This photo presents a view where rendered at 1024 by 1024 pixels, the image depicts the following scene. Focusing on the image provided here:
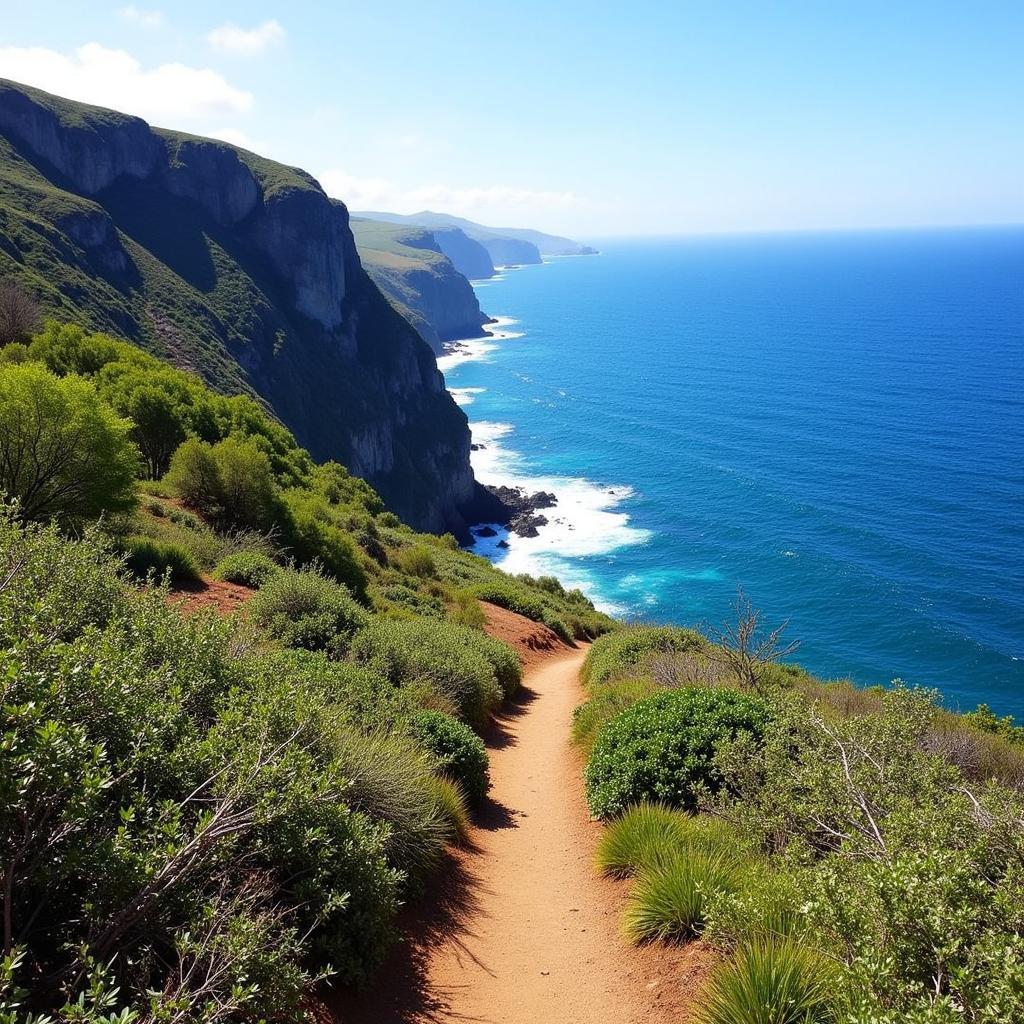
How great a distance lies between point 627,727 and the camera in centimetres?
990

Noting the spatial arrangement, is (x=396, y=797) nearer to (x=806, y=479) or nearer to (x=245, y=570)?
(x=245, y=570)

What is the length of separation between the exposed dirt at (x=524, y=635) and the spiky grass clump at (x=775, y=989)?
18.3m

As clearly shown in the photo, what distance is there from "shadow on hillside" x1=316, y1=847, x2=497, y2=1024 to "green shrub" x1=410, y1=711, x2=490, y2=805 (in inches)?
67.8

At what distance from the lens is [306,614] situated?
12.4 meters

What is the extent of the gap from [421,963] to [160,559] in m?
10.9

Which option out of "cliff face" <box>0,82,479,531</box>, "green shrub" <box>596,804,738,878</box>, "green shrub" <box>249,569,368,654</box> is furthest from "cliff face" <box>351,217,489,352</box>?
"green shrub" <box>596,804,738,878</box>

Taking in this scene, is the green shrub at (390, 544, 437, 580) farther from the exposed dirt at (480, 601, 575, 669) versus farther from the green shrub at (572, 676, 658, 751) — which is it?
the green shrub at (572, 676, 658, 751)

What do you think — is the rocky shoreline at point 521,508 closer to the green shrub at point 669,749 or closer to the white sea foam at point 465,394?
the white sea foam at point 465,394

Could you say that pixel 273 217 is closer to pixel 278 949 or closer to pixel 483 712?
pixel 483 712

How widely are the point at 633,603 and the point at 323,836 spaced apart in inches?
1736

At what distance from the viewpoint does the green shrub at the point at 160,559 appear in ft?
46.8

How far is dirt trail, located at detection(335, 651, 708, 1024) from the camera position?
561 centimetres

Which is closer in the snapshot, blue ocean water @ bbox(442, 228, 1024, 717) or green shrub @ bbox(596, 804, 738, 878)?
green shrub @ bbox(596, 804, 738, 878)

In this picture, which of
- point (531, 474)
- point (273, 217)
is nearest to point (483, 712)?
point (531, 474)
